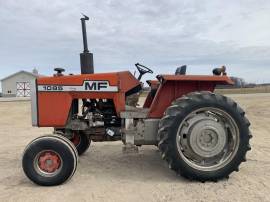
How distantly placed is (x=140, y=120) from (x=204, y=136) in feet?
3.37

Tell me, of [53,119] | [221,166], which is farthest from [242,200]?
[53,119]

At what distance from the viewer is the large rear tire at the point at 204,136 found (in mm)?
5953

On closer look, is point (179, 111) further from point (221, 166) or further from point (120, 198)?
point (120, 198)

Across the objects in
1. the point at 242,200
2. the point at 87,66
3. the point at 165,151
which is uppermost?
the point at 87,66

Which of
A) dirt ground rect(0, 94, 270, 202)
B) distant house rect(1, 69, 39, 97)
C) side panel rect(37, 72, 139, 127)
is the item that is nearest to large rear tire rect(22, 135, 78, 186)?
dirt ground rect(0, 94, 270, 202)

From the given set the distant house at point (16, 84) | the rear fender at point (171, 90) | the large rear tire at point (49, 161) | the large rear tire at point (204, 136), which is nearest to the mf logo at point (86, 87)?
the rear fender at point (171, 90)

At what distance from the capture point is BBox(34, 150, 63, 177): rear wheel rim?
5984mm

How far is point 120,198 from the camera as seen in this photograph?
525 cm

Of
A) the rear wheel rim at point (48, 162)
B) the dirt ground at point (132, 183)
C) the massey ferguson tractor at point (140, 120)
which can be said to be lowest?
the dirt ground at point (132, 183)

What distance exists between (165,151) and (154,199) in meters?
0.93

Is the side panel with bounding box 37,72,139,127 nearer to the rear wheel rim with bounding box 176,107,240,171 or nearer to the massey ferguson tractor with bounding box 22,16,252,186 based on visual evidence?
the massey ferguson tractor with bounding box 22,16,252,186

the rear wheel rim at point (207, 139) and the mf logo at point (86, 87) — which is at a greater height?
the mf logo at point (86, 87)

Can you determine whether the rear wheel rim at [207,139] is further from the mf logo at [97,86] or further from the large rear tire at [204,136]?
the mf logo at [97,86]

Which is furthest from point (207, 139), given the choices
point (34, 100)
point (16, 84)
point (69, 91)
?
point (16, 84)
